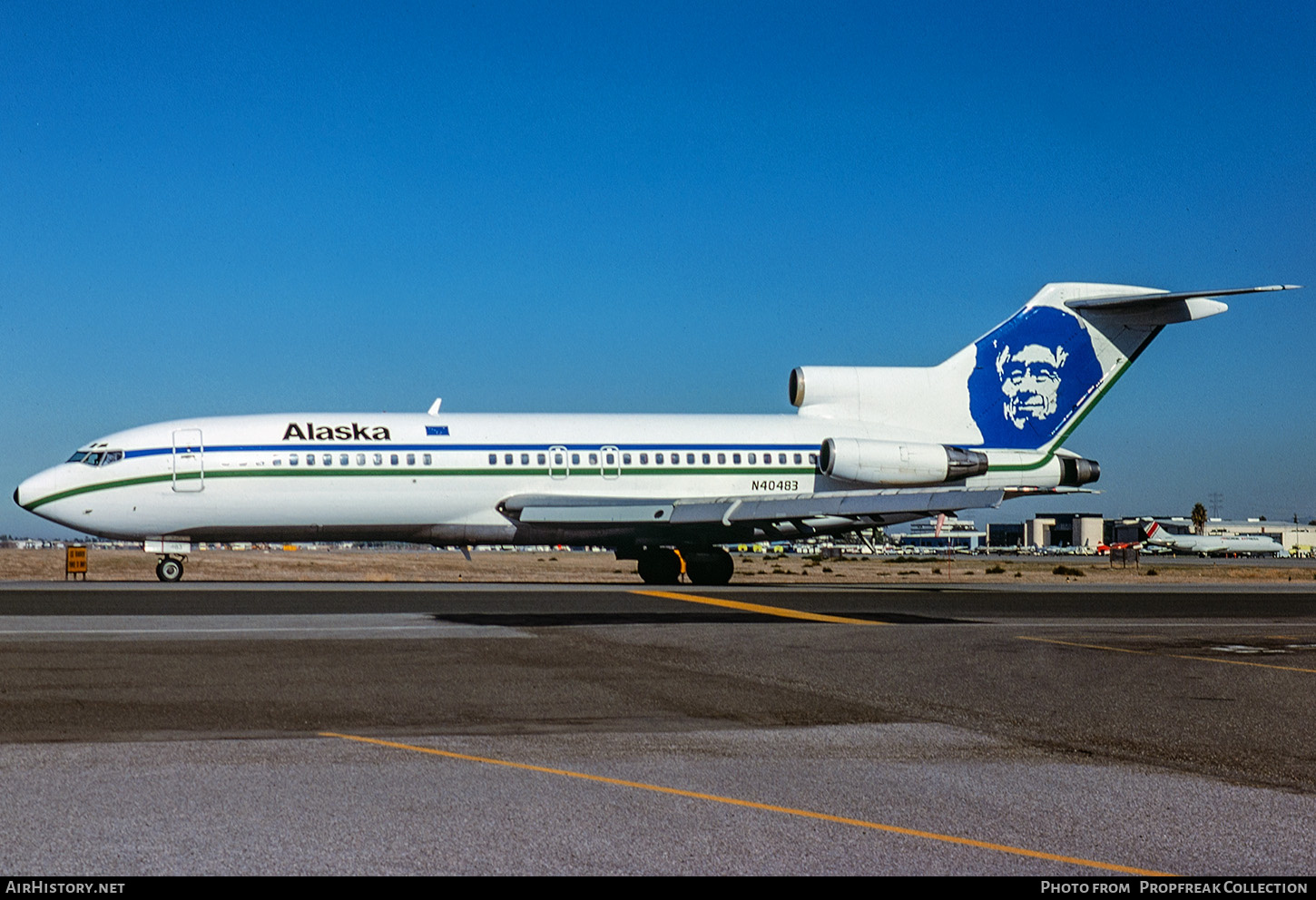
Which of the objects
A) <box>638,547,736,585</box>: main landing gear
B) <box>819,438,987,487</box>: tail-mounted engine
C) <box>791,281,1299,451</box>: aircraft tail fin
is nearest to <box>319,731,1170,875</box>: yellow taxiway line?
<box>638,547,736,585</box>: main landing gear

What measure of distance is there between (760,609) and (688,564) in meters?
12.3

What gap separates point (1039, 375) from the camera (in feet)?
117

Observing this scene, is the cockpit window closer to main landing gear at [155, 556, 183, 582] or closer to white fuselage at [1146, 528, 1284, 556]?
main landing gear at [155, 556, 183, 582]

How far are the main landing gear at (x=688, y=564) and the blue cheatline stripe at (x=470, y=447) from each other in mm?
2862

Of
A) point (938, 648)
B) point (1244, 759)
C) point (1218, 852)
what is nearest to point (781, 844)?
point (1218, 852)

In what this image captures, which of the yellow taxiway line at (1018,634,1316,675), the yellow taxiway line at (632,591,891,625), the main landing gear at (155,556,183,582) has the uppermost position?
the main landing gear at (155,556,183,582)

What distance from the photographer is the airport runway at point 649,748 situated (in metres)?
5.37

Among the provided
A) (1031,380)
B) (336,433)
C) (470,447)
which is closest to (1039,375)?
(1031,380)

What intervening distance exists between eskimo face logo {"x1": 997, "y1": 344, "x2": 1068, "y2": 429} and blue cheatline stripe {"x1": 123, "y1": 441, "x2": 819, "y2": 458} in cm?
622

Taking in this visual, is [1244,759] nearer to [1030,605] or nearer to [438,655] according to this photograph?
[438,655]

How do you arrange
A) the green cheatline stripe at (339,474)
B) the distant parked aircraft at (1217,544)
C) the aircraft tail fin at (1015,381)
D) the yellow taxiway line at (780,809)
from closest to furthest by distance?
1. the yellow taxiway line at (780,809)
2. the green cheatline stripe at (339,474)
3. the aircraft tail fin at (1015,381)
4. the distant parked aircraft at (1217,544)

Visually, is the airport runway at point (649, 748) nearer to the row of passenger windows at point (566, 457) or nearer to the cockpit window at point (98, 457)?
the row of passenger windows at point (566, 457)

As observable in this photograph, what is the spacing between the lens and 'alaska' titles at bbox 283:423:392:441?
31.3 metres

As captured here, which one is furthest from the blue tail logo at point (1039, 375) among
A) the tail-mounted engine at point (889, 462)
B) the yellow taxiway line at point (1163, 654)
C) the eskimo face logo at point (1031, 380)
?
the yellow taxiway line at point (1163, 654)
